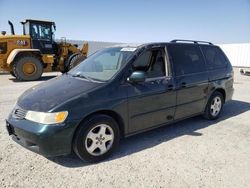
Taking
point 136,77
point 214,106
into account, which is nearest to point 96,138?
point 136,77

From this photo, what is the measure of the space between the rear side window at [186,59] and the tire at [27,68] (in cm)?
902

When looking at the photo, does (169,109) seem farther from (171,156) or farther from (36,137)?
(36,137)

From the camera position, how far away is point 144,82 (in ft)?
12.9

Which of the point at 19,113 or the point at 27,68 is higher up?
the point at 19,113

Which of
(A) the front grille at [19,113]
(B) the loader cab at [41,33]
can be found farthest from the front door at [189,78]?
(B) the loader cab at [41,33]

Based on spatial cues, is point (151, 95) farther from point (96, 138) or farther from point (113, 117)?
point (96, 138)

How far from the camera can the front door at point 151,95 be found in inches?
151

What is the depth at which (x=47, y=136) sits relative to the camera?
3047 millimetres

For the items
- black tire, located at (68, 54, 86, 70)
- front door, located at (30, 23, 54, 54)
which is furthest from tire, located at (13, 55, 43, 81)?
black tire, located at (68, 54, 86, 70)

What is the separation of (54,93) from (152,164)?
1.75m

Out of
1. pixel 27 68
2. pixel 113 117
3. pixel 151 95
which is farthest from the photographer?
pixel 27 68

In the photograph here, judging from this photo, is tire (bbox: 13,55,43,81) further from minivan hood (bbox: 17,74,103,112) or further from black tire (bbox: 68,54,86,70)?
minivan hood (bbox: 17,74,103,112)

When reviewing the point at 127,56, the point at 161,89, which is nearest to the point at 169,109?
the point at 161,89

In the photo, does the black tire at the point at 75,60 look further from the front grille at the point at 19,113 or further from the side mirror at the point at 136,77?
the side mirror at the point at 136,77
